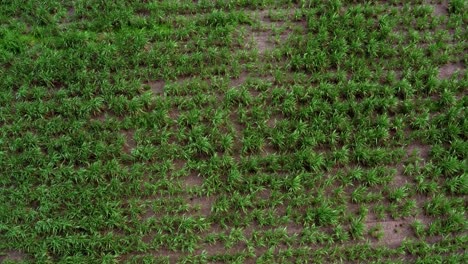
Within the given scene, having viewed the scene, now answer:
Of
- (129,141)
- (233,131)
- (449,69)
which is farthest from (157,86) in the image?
(449,69)

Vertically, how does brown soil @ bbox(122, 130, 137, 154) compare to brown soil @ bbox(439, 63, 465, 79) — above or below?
below

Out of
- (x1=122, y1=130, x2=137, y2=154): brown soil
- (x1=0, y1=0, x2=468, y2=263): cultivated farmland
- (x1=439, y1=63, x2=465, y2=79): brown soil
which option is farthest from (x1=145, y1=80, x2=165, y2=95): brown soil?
(x1=439, y1=63, x2=465, y2=79): brown soil

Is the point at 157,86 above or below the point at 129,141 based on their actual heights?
above

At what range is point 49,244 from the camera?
15.0ft

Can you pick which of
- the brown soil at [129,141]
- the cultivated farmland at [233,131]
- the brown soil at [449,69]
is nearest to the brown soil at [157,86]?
the cultivated farmland at [233,131]

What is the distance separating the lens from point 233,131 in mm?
5035

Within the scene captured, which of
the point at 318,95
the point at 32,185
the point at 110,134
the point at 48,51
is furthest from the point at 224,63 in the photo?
the point at 32,185

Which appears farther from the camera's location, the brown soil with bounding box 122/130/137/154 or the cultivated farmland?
the brown soil with bounding box 122/130/137/154

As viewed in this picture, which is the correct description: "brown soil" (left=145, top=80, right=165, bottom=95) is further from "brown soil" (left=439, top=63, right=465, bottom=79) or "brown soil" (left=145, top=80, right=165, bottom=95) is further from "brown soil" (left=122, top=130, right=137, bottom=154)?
"brown soil" (left=439, top=63, right=465, bottom=79)

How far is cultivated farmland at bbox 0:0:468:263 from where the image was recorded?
4.62m

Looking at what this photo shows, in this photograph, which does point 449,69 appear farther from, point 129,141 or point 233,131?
point 129,141

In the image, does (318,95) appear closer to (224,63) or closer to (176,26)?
(224,63)

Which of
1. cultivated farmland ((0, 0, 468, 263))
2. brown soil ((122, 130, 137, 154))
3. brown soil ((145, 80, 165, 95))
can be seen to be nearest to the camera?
cultivated farmland ((0, 0, 468, 263))

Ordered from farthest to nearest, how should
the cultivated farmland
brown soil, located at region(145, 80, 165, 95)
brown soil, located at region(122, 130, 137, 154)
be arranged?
brown soil, located at region(145, 80, 165, 95) → brown soil, located at region(122, 130, 137, 154) → the cultivated farmland
